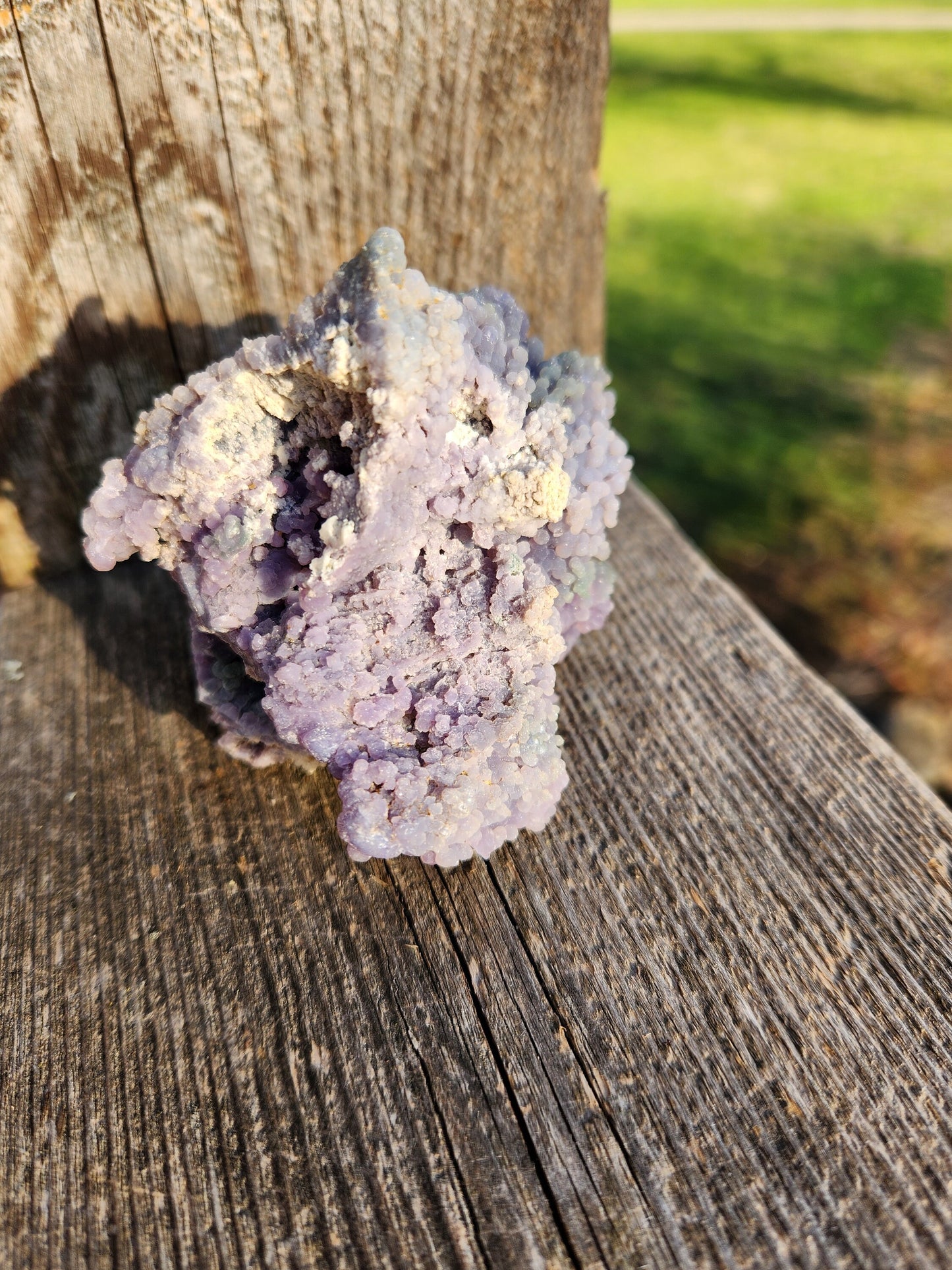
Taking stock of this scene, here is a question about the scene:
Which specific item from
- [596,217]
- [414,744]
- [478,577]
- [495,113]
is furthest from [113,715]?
[596,217]

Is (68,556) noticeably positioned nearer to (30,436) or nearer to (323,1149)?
(30,436)

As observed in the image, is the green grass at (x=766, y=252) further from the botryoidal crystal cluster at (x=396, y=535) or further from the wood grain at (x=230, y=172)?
the botryoidal crystal cluster at (x=396, y=535)

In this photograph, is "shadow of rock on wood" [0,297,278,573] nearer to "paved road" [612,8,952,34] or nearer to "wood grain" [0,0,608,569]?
"wood grain" [0,0,608,569]

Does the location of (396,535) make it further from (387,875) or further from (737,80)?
(737,80)

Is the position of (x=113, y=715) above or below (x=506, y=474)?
below

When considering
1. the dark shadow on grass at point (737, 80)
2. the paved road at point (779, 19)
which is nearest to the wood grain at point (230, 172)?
the dark shadow on grass at point (737, 80)

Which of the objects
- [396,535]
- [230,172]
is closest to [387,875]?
[396,535]
